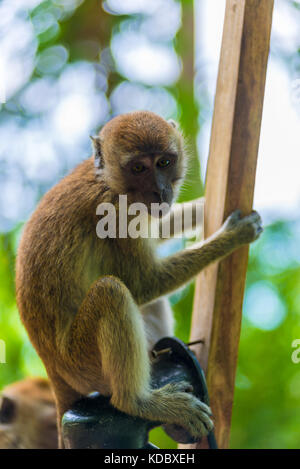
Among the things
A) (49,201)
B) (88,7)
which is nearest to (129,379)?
(49,201)

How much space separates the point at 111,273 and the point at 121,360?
588 mm

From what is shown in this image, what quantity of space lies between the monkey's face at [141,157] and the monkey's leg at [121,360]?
0.56 metres

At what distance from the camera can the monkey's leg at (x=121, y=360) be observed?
7.91ft

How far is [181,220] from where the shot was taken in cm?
347

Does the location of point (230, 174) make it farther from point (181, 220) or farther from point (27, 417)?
point (27, 417)

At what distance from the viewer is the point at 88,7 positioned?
223 inches

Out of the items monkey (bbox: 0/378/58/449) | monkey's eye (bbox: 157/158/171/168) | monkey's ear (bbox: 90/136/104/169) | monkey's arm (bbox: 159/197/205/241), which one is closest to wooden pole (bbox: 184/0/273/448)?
monkey's eye (bbox: 157/158/171/168)

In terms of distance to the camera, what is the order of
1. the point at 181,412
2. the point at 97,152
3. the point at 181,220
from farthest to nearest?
the point at 181,220 → the point at 97,152 → the point at 181,412

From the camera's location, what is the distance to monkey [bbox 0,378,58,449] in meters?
4.17

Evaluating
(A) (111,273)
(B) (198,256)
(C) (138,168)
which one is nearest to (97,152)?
(C) (138,168)

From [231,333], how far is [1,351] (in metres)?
2.80

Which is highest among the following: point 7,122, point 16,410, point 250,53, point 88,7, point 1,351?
point 88,7

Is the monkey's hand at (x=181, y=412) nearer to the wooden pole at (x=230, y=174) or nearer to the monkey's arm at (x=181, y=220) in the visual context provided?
the wooden pole at (x=230, y=174)
